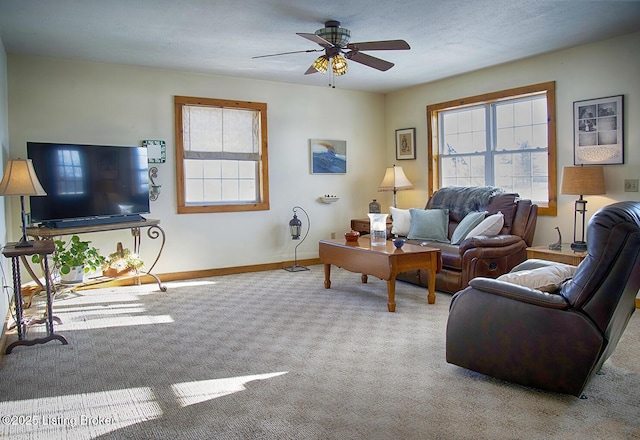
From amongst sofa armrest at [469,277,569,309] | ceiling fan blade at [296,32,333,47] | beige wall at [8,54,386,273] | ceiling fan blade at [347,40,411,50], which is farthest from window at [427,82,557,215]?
sofa armrest at [469,277,569,309]

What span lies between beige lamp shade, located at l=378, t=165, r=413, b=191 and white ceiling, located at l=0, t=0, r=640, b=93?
158cm

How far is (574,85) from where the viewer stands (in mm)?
4887

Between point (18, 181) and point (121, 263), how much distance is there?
1.79 metres

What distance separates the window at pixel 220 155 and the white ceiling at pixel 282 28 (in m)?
0.61

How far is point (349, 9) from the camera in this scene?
12.2 feet

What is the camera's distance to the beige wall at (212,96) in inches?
198

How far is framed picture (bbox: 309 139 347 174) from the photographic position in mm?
6700

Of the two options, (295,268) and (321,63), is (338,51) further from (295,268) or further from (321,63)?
(295,268)

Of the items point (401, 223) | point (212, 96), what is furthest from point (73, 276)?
point (401, 223)

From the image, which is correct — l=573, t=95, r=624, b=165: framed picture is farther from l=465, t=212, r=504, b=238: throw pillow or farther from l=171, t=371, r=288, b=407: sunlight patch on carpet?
l=171, t=371, r=288, b=407: sunlight patch on carpet

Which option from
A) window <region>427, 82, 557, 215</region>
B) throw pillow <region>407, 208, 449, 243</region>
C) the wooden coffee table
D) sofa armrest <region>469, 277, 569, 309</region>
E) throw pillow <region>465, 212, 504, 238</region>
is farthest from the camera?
throw pillow <region>407, 208, 449, 243</region>

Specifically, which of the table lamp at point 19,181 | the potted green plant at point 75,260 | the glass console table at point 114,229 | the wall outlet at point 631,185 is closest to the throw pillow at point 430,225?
the wall outlet at point 631,185

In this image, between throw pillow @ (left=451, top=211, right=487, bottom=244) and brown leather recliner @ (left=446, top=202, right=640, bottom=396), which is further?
throw pillow @ (left=451, top=211, right=487, bottom=244)

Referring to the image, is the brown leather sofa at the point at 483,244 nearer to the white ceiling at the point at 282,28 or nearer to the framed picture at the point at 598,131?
the framed picture at the point at 598,131
